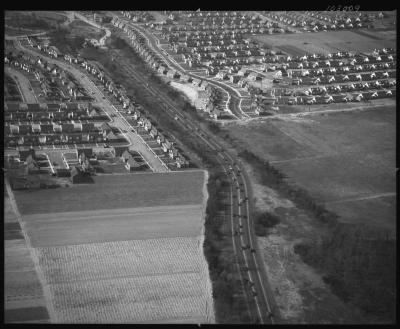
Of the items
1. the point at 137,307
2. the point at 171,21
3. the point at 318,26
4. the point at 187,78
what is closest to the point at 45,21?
the point at 171,21

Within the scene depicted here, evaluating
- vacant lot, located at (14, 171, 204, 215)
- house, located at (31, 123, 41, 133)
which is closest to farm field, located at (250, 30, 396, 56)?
house, located at (31, 123, 41, 133)

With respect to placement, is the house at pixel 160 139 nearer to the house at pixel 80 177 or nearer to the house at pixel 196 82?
the house at pixel 80 177

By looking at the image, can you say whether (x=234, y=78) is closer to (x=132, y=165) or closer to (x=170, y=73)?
(x=170, y=73)

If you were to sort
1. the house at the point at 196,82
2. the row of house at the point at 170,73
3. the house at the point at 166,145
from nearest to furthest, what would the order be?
the house at the point at 166,145 < the row of house at the point at 170,73 < the house at the point at 196,82

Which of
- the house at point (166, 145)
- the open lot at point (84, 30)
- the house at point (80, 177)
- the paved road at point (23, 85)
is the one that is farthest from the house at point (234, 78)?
the house at point (80, 177)

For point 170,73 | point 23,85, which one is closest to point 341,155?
point 170,73

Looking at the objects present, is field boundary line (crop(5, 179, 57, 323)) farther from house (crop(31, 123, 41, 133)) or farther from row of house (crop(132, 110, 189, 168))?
row of house (crop(132, 110, 189, 168))

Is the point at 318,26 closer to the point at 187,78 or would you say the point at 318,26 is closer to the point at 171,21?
the point at 171,21
